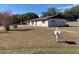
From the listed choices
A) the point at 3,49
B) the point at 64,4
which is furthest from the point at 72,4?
the point at 3,49

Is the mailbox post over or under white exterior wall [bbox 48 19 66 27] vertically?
under

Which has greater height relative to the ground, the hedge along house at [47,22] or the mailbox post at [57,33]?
the hedge along house at [47,22]

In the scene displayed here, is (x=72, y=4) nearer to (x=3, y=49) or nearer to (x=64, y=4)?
(x=64, y=4)

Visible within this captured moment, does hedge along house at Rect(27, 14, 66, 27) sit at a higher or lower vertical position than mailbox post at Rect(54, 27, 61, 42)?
higher

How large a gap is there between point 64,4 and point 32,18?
0.58 metres

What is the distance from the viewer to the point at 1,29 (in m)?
18.7

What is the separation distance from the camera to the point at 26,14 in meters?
18.7

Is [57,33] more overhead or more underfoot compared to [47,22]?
more underfoot

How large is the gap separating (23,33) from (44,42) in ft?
1.24

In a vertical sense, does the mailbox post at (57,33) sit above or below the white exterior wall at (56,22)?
below

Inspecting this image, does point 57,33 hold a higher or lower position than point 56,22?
lower
